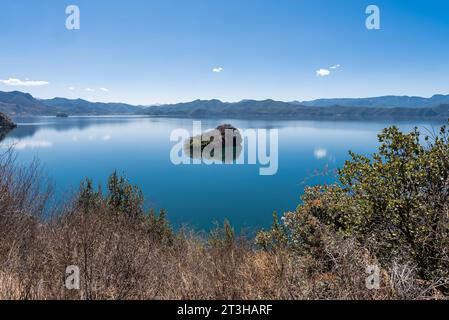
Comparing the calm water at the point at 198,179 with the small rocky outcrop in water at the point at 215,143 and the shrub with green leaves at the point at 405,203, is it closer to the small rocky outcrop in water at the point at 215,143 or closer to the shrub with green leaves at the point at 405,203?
the small rocky outcrop in water at the point at 215,143

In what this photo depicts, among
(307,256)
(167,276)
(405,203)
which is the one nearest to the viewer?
(167,276)

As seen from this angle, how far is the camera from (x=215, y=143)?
93.3 metres

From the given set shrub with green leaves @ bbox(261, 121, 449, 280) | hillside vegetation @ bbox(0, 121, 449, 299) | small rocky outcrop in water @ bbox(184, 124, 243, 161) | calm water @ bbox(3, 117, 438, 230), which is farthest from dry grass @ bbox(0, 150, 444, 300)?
small rocky outcrop in water @ bbox(184, 124, 243, 161)

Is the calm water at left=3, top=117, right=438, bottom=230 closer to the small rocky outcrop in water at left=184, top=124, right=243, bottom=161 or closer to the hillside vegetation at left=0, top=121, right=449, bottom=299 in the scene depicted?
the small rocky outcrop in water at left=184, top=124, right=243, bottom=161

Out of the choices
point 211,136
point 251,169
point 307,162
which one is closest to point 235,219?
point 251,169

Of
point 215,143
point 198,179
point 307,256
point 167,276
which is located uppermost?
point 215,143

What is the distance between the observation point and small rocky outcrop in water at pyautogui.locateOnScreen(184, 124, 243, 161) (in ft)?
278

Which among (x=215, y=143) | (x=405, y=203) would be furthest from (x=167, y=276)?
Answer: (x=215, y=143)

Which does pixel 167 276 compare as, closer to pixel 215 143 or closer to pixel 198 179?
pixel 198 179

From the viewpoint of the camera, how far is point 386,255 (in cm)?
662

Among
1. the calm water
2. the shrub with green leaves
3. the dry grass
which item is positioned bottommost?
the calm water

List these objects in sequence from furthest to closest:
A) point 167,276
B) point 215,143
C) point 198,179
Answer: point 215,143
point 198,179
point 167,276
